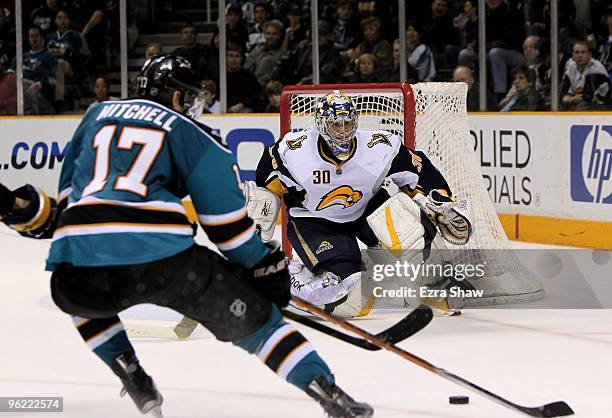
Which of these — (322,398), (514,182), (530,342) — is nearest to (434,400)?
(322,398)

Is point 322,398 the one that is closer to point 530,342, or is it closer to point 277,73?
point 530,342

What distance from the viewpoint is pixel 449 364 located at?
4.46m

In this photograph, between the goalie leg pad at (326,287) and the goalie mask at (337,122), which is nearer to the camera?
the goalie mask at (337,122)

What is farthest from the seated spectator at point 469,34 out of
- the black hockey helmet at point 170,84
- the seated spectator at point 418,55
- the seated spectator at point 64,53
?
the black hockey helmet at point 170,84

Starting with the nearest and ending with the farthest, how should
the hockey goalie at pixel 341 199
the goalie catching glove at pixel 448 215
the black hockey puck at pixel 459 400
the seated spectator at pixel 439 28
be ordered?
the black hockey puck at pixel 459 400 < the goalie catching glove at pixel 448 215 < the hockey goalie at pixel 341 199 < the seated spectator at pixel 439 28

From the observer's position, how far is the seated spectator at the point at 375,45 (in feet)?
29.3

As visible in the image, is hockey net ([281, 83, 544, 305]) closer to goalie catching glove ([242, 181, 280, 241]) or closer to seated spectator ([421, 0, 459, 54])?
goalie catching glove ([242, 181, 280, 241])

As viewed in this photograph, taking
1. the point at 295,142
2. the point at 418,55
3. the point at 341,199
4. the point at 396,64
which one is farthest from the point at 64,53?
the point at 341,199

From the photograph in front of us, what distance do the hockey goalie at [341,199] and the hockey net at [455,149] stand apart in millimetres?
496

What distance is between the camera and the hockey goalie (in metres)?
5.29

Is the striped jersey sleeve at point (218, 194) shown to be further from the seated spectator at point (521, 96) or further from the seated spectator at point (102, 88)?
the seated spectator at point (102, 88)

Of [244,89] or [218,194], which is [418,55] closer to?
[244,89]

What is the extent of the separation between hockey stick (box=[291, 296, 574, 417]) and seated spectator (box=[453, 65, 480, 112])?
5.07 m

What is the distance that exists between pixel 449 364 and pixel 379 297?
50.3 inches
